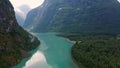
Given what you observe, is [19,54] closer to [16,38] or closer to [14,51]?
[14,51]

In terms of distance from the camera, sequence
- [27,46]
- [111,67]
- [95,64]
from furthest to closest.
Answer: [27,46] → [95,64] → [111,67]

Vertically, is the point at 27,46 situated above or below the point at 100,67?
below

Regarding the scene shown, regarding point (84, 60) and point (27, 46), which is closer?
point (84, 60)

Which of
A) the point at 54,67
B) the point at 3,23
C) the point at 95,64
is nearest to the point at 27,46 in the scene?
the point at 3,23

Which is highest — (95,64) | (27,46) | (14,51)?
(95,64)

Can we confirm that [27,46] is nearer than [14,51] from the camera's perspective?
No

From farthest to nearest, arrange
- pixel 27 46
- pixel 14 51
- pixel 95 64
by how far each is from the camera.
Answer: pixel 27 46 → pixel 14 51 → pixel 95 64

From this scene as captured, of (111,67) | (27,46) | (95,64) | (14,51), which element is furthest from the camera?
(27,46)

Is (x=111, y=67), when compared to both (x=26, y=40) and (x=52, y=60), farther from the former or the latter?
(x=26, y=40)

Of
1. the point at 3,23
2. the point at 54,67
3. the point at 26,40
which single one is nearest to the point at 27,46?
the point at 26,40
